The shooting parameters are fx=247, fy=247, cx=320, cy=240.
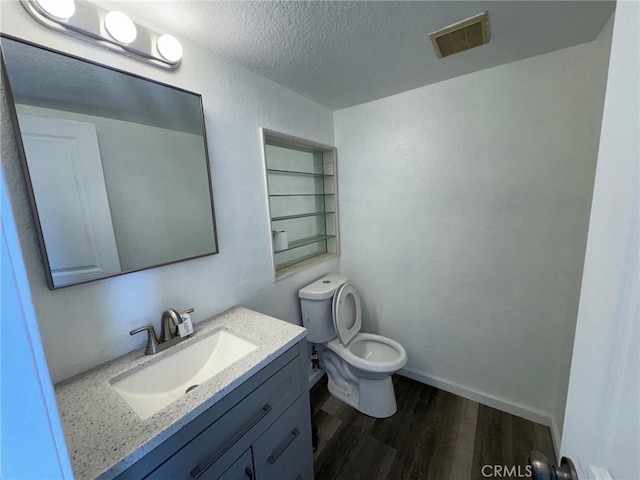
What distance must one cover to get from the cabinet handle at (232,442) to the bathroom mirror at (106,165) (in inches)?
29.7

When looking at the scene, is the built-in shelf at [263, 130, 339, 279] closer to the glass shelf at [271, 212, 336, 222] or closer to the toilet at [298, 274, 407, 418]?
the glass shelf at [271, 212, 336, 222]

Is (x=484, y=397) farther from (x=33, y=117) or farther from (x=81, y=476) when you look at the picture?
(x=33, y=117)

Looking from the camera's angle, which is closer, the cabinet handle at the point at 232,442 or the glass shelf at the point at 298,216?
the cabinet handle at the point at 232,442

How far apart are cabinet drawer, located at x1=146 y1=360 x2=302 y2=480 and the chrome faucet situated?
0.44 metres

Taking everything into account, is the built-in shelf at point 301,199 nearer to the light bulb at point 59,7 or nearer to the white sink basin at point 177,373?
the white sink basin at point 177,373

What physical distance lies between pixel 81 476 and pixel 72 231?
2.41 ft

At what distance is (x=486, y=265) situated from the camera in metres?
1.68

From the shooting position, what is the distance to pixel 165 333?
3.58 feet

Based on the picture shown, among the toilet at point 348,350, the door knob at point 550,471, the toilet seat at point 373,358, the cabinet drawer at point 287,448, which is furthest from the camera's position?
the toilet at point 348,350

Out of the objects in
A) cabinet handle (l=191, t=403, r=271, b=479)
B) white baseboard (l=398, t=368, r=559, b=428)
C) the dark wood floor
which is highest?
cabinet handle (l=191, t=403, r=271, b=479)

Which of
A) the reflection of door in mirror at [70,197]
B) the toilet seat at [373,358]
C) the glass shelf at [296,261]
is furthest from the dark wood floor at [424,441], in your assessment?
the reflection of door in mirror at [70,197]

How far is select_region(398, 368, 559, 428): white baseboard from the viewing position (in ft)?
5.36

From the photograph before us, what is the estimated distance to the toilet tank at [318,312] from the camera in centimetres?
A: 181

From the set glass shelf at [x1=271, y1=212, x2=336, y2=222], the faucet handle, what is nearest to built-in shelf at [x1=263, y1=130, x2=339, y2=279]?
glass shelf at [x1=271, y1=212, x2=336, y2=222]
